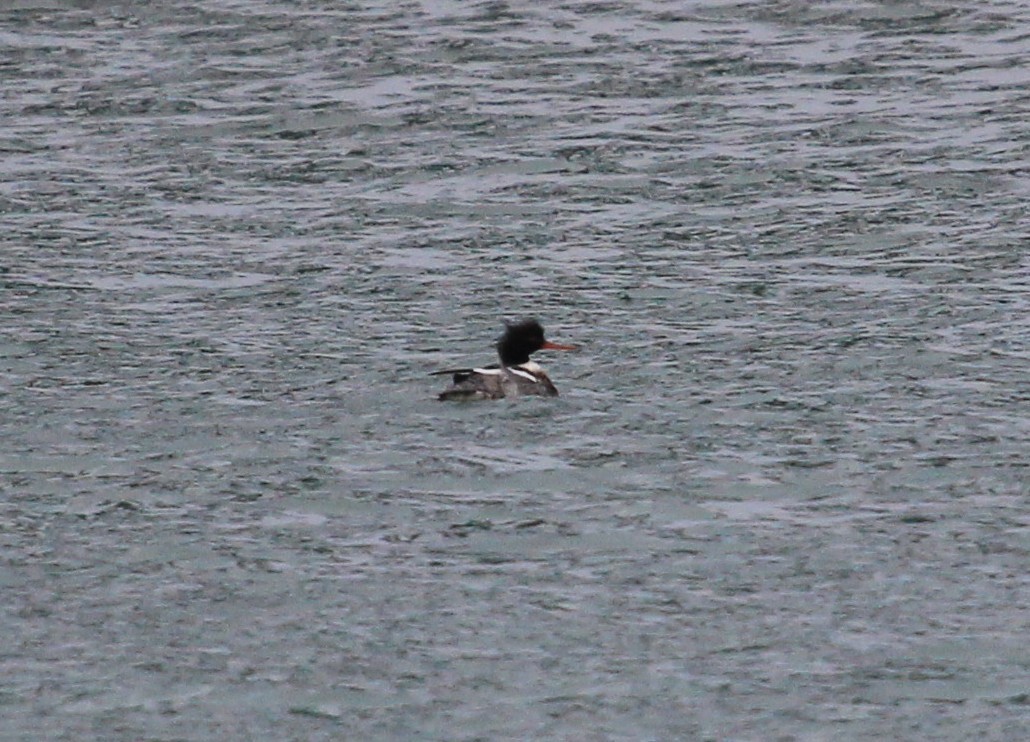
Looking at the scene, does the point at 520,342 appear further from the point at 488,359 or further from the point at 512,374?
the point at 488,359

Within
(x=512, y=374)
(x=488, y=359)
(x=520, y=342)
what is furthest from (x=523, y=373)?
(x=488, y=359)

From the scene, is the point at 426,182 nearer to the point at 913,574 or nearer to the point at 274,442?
the point at 274,442

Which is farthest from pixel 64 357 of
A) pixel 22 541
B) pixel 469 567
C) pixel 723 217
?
pixel 723 217

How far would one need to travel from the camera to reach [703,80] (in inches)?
1366

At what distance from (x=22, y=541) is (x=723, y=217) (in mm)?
12907

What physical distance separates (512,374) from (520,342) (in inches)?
18.1

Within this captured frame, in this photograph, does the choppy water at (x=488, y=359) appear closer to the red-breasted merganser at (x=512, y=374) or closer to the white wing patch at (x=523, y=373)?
the red-breasted merganser at (x=512, y=374)

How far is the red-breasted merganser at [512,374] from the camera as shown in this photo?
840 inches

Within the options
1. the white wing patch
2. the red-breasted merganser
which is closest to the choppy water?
the red-breasted merganser

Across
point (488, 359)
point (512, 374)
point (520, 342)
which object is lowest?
point (488, 359)

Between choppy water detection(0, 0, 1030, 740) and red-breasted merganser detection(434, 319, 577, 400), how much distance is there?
30cm

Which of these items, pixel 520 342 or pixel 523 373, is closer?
pixel 523 373

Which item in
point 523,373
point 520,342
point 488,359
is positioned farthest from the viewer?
point 488,359

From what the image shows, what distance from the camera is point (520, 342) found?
22.1 metres
